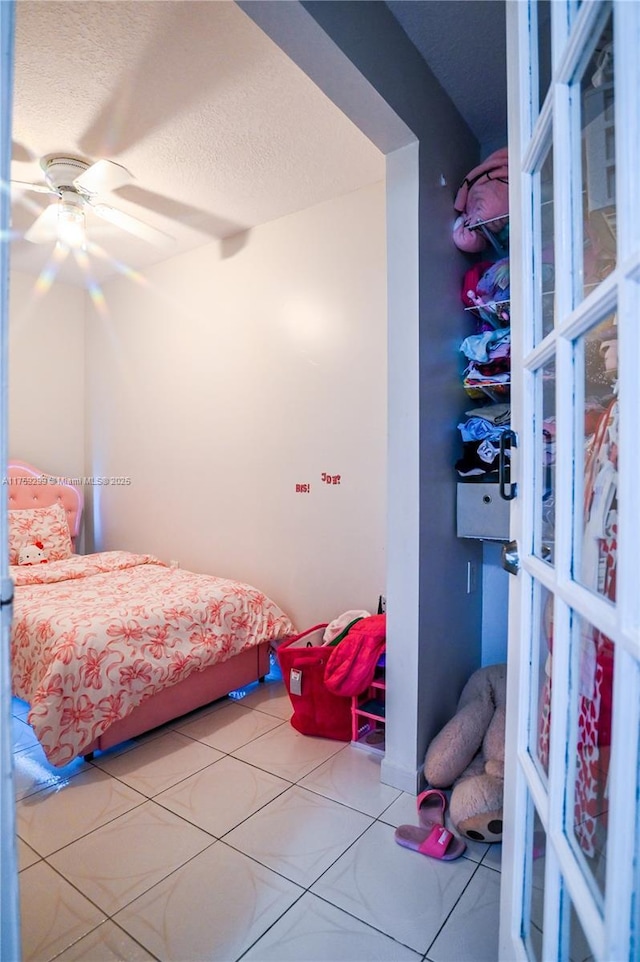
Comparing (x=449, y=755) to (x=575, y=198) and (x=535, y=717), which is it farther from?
(x=575, y=198)

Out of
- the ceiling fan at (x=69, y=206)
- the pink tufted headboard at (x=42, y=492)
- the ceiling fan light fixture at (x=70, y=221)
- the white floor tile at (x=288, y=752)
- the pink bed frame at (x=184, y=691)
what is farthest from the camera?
the pink tufted headboard at (x=42, y=492)

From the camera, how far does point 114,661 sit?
1972 mm

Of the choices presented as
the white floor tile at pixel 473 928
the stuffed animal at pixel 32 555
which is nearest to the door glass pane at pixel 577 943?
the white floor tile at pixel 473 928

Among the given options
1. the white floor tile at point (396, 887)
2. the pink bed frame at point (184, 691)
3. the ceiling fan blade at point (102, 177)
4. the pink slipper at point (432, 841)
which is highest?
the ceiling fan blade at point (102, 177)

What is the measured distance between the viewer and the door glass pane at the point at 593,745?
0.61m

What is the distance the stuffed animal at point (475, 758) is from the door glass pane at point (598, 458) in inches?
45.2

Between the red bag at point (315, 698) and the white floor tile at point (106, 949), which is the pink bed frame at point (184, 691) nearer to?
the red bag at point (315, 698)

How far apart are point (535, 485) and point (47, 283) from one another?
4131mm

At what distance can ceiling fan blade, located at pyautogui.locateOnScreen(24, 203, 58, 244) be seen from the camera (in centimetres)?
235

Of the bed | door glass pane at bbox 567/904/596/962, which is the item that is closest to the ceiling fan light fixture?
the bed

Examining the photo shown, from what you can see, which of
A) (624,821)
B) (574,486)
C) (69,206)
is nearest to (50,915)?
(624,821)

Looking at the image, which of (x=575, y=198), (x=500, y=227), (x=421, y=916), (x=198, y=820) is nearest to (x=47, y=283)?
(x=500, y=227)

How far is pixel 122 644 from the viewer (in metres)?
2.02

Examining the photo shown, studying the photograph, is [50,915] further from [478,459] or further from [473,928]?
[478,459]
